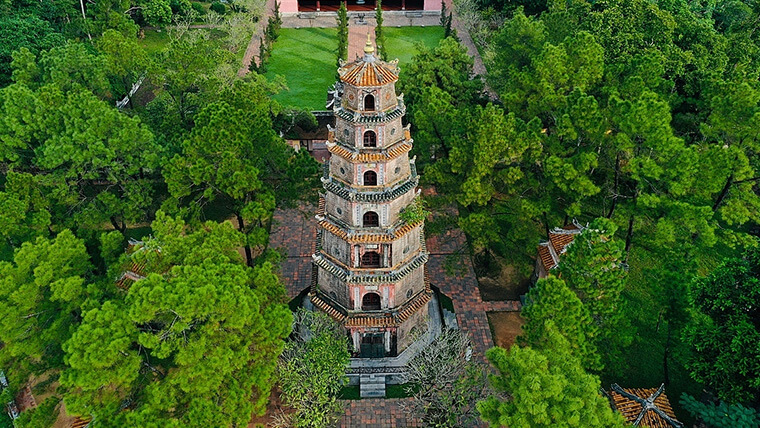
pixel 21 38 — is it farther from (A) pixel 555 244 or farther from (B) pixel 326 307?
(A) pixel 555 244

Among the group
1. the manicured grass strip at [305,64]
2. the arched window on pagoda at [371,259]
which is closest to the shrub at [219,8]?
the manicured grass strip at [305,64]

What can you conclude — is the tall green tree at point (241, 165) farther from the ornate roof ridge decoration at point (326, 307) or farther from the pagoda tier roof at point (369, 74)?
the pagoda tier roof at point (369, 74)

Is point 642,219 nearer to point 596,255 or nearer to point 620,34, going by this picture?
point 596,255

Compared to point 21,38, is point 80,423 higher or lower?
lower

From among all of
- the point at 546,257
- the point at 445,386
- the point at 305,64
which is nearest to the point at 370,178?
the point at 445,386

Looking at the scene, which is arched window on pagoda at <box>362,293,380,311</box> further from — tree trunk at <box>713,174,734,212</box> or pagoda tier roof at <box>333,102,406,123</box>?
tree trunk at <box>713,174,734,212</box>

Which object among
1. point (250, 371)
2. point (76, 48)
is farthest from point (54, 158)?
point (250, 371)
